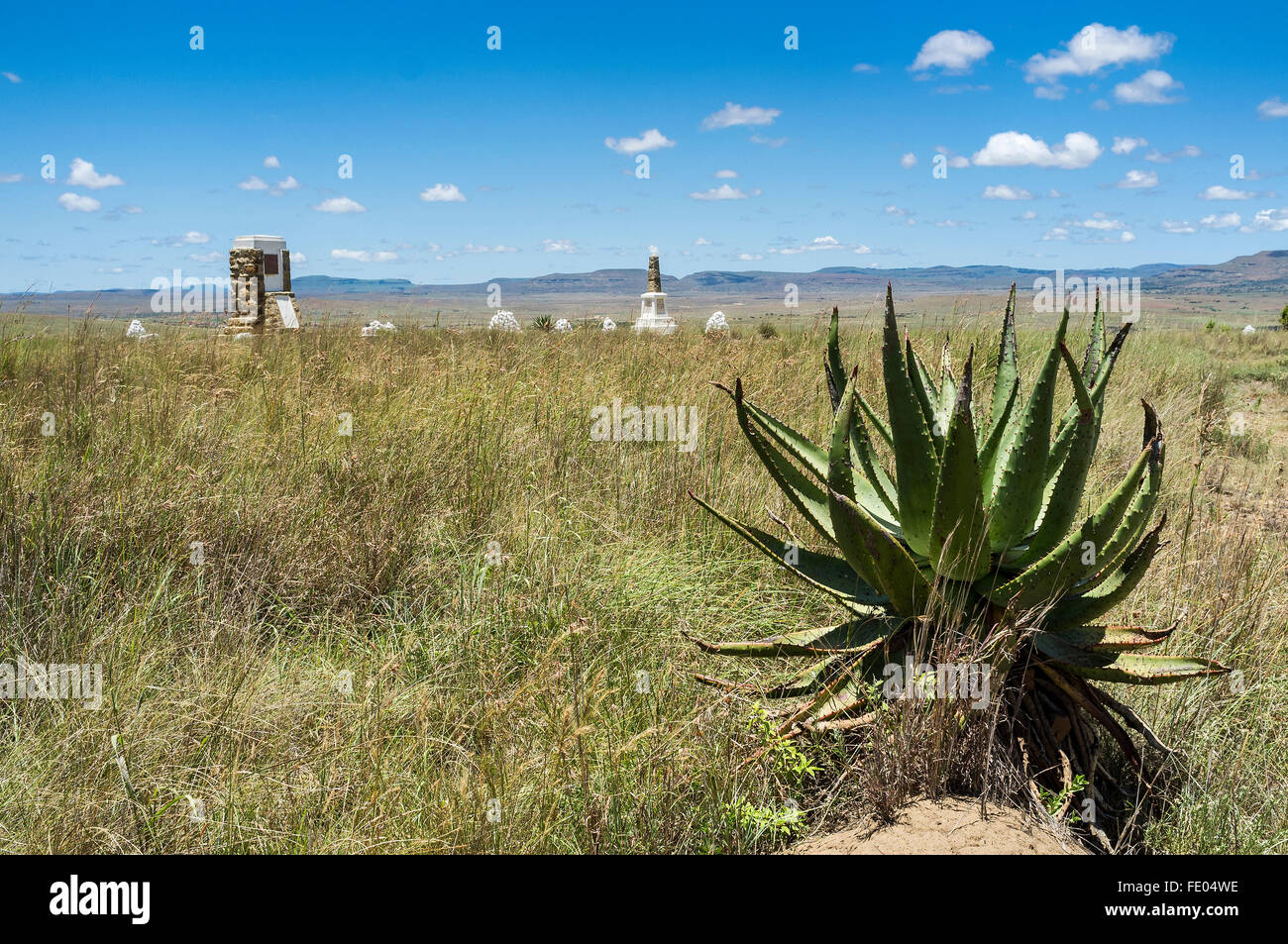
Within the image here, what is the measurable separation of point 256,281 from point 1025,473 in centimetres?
1965

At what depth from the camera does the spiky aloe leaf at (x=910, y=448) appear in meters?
2.12

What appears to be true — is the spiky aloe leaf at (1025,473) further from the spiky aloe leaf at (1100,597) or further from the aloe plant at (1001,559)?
the spiky aloe leaf at (1100,597)

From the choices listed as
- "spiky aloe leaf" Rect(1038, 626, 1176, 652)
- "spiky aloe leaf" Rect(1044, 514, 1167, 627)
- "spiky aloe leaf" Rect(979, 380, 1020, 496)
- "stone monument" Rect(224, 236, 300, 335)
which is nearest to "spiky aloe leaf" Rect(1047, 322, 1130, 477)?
"spiky aloe leaf" Rect(979, 380, 1020, 496)

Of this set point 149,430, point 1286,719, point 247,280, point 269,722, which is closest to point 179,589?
point 269,722

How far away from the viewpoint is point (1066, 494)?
210cm

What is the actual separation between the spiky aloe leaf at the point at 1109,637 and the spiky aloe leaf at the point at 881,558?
1.06ft

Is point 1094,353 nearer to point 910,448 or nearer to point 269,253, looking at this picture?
point 910,448

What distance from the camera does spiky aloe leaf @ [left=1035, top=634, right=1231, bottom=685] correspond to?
2.10 meters

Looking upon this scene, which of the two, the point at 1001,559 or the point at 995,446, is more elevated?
the point at 995,446

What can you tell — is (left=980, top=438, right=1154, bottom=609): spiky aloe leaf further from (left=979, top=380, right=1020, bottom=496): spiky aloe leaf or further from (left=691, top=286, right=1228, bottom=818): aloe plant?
(left=979, top=380, right=1020, bottom=496): spiky aloe leaf

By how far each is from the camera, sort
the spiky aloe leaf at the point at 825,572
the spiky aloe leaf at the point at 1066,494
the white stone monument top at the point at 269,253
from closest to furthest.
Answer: the spiky aloe leaf at the point at 1066,494 → the spiky aloe leaf at the point at 825,572 → the white stone monument top at the point at 269,253

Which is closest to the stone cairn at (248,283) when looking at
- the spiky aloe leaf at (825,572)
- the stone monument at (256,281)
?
the stone monument at (256,281)

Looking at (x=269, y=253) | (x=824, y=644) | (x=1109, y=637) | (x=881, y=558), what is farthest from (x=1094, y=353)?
(x=269, y=253)
